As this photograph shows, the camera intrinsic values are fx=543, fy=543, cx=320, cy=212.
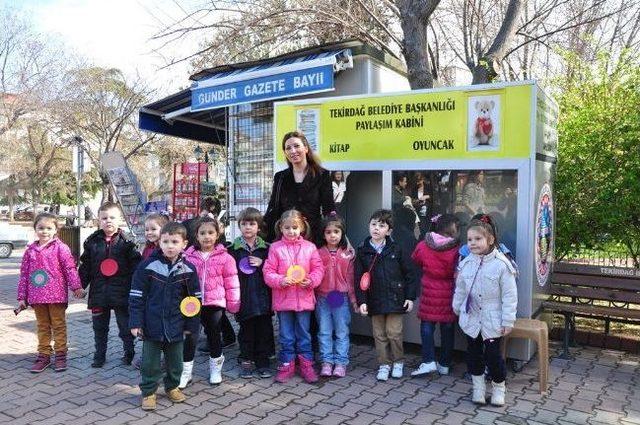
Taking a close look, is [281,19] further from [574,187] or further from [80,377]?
[80,377]

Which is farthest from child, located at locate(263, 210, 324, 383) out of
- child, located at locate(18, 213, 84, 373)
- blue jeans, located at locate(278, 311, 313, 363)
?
child, located at locate(18, 213, 84, 373)

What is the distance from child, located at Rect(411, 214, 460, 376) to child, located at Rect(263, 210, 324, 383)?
88 cm

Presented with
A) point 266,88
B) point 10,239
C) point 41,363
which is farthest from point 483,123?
point 10,239

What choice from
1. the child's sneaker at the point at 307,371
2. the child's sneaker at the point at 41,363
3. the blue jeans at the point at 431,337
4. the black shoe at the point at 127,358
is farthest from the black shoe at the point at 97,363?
the blue jeans at the point at 431,337

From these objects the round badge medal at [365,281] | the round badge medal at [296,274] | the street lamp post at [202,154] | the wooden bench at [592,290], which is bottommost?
the wooden bench at [592,290]

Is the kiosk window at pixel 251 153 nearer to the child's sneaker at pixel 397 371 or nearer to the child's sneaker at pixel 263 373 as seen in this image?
the child's sneaker at pixel 263 373

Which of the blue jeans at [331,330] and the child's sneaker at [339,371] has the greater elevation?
the blue jeans at [331,330]

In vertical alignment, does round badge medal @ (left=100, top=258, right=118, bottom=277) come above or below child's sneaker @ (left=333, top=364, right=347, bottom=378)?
above

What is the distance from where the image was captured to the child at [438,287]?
4.43 meters

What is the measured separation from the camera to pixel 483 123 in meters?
4.59

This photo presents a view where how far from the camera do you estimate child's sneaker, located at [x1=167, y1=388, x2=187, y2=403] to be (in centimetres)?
399

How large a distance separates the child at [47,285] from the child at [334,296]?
2.10 metres

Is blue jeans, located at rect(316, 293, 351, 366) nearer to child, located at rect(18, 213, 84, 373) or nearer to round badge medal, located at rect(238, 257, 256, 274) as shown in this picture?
round badge medal, located at rect(238, 257, 256, 274)

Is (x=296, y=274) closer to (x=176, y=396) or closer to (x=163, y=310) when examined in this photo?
(x=163, y=310)
